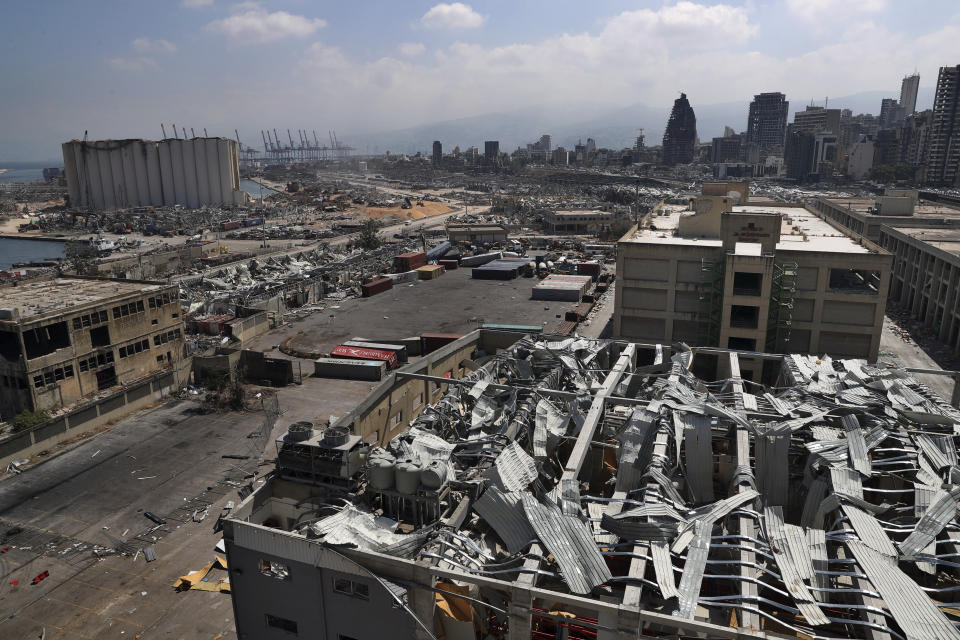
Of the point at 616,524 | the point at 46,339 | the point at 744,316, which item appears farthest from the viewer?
the point at 744,316

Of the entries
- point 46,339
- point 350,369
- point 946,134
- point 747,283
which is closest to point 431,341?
point 350,369

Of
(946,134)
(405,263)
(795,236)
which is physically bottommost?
(405,263)

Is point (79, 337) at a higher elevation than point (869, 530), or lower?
lower

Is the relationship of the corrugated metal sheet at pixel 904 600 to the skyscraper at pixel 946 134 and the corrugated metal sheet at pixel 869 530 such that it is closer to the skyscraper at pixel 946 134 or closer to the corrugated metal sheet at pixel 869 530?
the corrugated metal sheet at pixel 869 530

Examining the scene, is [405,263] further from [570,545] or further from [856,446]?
[570,545]

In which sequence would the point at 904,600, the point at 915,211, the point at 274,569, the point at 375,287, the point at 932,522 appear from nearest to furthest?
the point at 904,600 → the point at 932,522 → the point at 274,569 → the point at 375,287 → the point at 915,211
